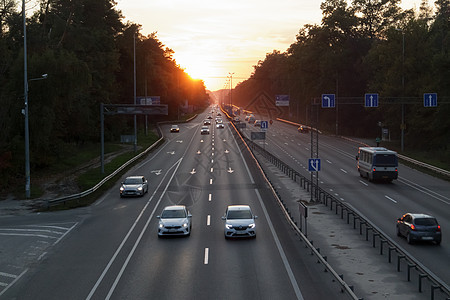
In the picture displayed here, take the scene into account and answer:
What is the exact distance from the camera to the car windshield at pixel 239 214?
26286 millimetres

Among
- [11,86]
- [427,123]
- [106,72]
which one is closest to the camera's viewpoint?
[11,86]

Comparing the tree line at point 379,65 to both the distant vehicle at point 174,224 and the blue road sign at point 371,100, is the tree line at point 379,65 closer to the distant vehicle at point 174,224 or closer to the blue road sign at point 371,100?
the blue road sign at point 371,100

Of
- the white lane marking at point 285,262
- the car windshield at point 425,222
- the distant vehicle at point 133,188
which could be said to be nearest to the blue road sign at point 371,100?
the white lane marking at point 285,262

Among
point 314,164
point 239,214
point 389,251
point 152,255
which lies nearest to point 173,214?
point 239,214

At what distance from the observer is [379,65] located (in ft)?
294

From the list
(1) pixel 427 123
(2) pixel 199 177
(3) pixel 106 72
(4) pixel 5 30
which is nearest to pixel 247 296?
(2) pixel 199 177

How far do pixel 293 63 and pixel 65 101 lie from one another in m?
81.3

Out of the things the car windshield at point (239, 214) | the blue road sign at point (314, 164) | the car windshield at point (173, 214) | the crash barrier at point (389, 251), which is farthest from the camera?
the blue road sign at point (314, 164)

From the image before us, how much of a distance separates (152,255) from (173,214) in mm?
4557

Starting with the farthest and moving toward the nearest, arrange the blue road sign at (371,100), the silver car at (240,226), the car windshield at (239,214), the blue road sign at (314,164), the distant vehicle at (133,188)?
the blue road sign at (371,100), the distant vehicle at (133,188), the blue road sign at (314,164), the car windshield at (239,214), the silver car at (240,226)

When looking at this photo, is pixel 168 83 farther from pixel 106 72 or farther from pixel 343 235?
pixel 343 235

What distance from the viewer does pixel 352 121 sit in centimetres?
11025

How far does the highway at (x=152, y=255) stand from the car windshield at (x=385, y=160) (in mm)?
10714

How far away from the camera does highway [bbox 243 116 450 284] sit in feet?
78.4
